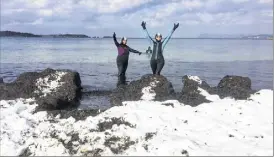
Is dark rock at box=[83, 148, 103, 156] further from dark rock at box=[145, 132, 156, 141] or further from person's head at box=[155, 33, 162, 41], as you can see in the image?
person's head at box=[155, 33, 162, 41]

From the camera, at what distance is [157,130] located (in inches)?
376

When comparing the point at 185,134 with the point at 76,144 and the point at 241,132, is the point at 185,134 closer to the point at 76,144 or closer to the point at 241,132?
the point at 241,132

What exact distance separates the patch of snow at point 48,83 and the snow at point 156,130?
2235 mm

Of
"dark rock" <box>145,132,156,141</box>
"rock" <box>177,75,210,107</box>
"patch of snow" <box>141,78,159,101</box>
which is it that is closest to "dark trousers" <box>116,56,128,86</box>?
"patch of snow" <box>141,78,159,101</box>

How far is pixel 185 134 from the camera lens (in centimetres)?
930

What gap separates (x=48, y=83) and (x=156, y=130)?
6832 millimetres

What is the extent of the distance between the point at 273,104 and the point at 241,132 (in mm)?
2642

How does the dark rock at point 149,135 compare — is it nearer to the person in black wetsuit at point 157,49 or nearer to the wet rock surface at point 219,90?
the wet rock surface at point 219,90

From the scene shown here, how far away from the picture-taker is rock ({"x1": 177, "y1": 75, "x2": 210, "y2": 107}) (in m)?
12.7

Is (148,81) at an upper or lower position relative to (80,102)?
upper

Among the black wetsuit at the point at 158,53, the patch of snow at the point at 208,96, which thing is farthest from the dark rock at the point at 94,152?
the black wetsuit at the point at 158,53

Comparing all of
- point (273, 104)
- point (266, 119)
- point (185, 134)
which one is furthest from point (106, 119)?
point (273, 104)

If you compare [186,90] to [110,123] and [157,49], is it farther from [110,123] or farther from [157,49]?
[110,123]

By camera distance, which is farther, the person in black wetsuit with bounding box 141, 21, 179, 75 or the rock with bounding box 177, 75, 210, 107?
the person in black wetsuit with bounding box 141, 21, 179, 75
